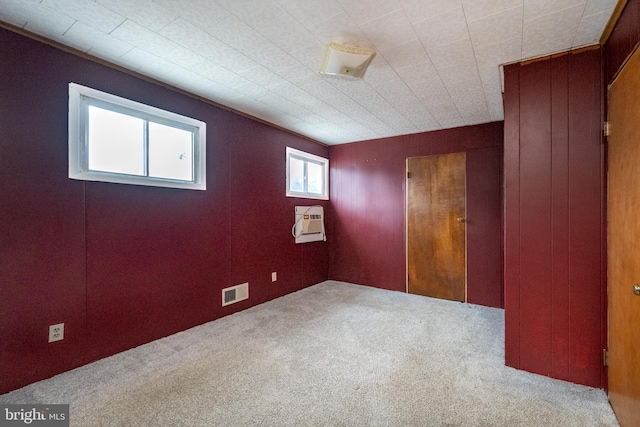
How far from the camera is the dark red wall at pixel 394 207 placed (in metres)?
3.61

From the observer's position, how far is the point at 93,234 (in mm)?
2186

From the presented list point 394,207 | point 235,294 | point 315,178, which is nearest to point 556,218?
point 394,207

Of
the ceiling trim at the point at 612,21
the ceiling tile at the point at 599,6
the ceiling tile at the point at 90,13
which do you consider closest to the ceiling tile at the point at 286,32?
the ceiling tile at the point at 90,13

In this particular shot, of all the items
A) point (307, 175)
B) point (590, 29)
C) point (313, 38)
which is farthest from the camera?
point (307, 175)

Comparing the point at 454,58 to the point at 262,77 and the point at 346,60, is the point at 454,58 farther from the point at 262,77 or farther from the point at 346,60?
the point at 262,77

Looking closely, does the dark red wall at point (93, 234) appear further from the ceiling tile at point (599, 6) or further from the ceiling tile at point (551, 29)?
the ceiling tile at point (599, 6)

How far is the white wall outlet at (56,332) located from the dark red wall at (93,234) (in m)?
0.03

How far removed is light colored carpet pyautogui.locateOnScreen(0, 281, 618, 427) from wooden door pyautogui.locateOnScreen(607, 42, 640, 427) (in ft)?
0.85

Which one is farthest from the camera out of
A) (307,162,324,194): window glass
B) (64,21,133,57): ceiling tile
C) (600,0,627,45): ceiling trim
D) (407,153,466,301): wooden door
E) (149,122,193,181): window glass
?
(307,162,324,194): window glass

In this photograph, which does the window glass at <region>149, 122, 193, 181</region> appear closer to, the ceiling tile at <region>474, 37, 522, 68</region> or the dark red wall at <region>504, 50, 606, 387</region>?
the ceiling tile at <region>474, 37, 522, 68</region>

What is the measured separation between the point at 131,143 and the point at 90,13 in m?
1.00

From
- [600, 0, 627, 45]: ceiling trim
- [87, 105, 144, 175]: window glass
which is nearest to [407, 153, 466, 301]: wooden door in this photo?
[600, 0, 627, 45]: ceiling trim

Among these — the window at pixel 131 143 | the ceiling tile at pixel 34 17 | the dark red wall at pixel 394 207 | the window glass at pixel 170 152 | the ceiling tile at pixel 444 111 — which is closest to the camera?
the ceiling tile at pixel 34 17

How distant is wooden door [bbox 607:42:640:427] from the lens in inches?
54.1
